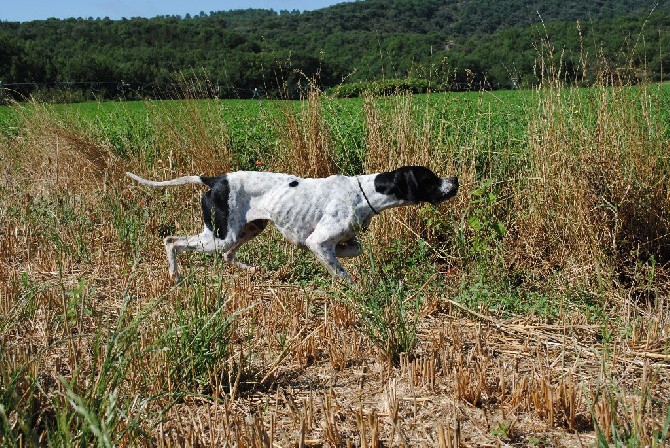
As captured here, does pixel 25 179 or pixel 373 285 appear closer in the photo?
pixel 373 285

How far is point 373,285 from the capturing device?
3824 millimetres

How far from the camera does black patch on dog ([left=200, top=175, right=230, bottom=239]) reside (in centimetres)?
532

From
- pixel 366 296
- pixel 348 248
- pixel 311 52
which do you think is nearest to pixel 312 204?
pixel 348 248

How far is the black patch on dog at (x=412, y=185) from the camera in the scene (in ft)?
16.8

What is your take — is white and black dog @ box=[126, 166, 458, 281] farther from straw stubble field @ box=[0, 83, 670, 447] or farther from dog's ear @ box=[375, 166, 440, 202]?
straw stubble field @ box=[0, 83, 670, 447]

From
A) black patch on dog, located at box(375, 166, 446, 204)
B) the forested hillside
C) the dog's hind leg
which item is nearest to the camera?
black patch on dog, located at box(375, 166, 446, 204)

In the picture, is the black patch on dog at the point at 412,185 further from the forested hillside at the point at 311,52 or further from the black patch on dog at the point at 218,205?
the forested hillside at the point at 311,52

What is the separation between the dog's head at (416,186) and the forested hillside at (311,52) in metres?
1.52

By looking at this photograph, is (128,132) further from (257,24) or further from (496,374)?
(257,24)

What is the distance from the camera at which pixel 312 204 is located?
17.2ft

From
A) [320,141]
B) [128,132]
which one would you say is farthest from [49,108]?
[320,141]

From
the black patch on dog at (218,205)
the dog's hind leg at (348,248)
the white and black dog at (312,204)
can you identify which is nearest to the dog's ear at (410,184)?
the white and black dog at (312,204)

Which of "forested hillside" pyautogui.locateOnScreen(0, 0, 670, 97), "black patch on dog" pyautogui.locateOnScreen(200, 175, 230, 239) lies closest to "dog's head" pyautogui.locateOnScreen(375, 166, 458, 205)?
"black patch on dog" pyautogui.locateOnScreen(200, 175, 230, 239)

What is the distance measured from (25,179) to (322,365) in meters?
6.37
